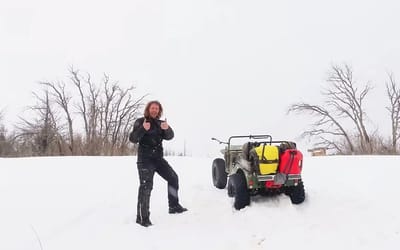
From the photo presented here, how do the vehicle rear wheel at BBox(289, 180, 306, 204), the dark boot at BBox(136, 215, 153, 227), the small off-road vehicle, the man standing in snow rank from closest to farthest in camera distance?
A: the dark boot at BBox(136, 215, 153, 227)
the man standing in snow
the small off-road vehicle
the vehicle rear wheel at BBox(289, 180, 306, 204)

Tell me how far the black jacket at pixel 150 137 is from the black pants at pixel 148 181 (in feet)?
0.30

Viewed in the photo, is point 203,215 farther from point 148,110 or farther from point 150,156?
point 148,110

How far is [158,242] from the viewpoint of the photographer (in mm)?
4469

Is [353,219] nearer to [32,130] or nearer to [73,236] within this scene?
[73,236]

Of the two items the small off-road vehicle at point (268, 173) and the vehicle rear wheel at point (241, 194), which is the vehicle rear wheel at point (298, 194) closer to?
the small off-road vehicle at point (268, 173)

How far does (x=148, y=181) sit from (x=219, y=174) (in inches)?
68.5

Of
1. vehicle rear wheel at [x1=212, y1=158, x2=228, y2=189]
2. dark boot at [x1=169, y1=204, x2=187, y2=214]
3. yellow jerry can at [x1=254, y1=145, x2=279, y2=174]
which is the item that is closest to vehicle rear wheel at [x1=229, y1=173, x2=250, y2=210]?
yellow jerry can at [x1=254, y1=145, x2=279, y2=174]

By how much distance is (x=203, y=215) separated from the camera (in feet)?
17.3

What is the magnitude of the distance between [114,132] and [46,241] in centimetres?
3701

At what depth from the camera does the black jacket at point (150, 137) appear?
5.18m

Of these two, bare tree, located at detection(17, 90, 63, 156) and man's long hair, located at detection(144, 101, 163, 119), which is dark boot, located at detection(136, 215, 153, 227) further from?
bare tree, located at detection(17, 90, 63, 156)

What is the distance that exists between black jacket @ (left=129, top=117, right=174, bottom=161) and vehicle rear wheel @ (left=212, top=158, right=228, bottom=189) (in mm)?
1507

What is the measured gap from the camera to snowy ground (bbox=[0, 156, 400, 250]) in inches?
171

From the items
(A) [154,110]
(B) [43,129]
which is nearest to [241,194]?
(A) [154,110]
